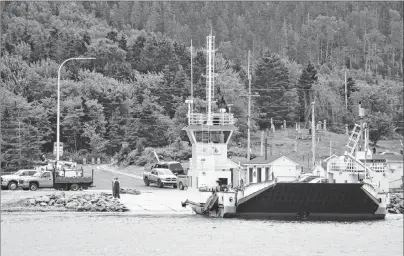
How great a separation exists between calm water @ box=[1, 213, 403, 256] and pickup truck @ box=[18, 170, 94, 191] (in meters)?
11.4

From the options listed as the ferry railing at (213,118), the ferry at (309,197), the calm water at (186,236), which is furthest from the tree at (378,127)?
the calm water at (186,236)

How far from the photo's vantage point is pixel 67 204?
5500 cm

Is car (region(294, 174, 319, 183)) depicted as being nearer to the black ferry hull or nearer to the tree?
the black ferry hull

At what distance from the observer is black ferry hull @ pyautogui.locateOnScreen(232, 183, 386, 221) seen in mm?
50625

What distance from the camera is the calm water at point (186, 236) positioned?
37875 mm

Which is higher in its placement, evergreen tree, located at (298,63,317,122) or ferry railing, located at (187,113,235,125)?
evergreen tree, located at (298,63,317,122)

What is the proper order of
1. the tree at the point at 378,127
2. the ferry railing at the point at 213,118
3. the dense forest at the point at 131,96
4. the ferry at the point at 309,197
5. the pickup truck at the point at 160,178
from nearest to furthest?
the ferry at the point at 309,197, the ferry railing at the point at 213,118, the pickup truck at the point at 160,178, the dense forest at the point at 131,96, the tree at the point at 378,127

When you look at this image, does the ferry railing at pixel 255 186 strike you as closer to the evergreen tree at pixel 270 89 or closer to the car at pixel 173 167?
the car at pixel 173 167

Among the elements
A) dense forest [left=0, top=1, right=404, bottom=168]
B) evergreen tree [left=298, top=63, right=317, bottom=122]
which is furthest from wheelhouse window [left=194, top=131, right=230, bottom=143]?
evergreen tree [left=298, top=63, right=317, bottom=122]

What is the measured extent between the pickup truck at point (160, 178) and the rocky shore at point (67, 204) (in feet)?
41.6

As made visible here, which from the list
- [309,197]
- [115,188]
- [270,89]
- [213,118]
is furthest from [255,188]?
[270,89]

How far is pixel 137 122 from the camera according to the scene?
325 ft

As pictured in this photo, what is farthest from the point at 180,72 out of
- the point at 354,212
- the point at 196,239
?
the point at 196,239

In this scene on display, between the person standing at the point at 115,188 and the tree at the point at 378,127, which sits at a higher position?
the tree at the point at 378,127
